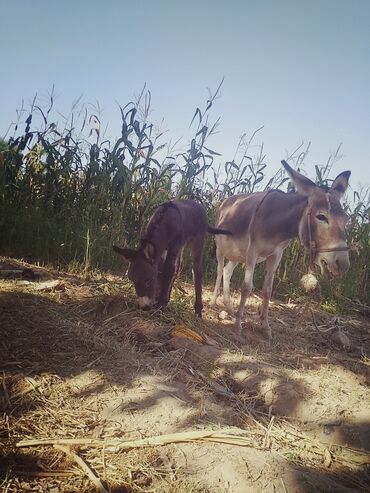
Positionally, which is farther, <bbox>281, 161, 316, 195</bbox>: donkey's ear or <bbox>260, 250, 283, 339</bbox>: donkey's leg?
<bbox>260, 250, 283, 339</bbox>: donkey's leg

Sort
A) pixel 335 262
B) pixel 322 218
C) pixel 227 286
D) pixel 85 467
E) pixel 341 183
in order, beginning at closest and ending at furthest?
pixel 85 467 < pixel 335 262 < pixel 322 218 < pixel 341 183 < pixel 227 286

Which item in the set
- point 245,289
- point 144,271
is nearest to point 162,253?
point 144,271

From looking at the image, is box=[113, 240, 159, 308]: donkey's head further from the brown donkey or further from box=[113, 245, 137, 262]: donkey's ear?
the brown donkey

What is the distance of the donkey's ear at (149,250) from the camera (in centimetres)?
370

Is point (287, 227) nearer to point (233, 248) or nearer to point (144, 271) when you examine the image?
point (233, 248)

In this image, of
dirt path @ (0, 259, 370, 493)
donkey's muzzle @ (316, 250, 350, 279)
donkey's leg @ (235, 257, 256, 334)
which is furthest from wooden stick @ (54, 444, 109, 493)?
donkey's muzzle @ (316, 250, 350, 279)

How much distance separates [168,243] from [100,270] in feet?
6.04

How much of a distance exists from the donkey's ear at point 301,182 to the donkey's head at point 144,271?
6.37ft

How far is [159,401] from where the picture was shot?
6.66 ft

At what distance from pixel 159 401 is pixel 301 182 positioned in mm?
3069

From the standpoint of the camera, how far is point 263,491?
1.42m

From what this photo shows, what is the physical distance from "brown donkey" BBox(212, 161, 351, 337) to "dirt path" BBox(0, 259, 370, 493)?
1075 mm

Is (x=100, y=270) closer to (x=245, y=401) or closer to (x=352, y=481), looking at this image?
(x=245, y=401)

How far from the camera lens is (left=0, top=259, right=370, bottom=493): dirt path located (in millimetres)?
1479
